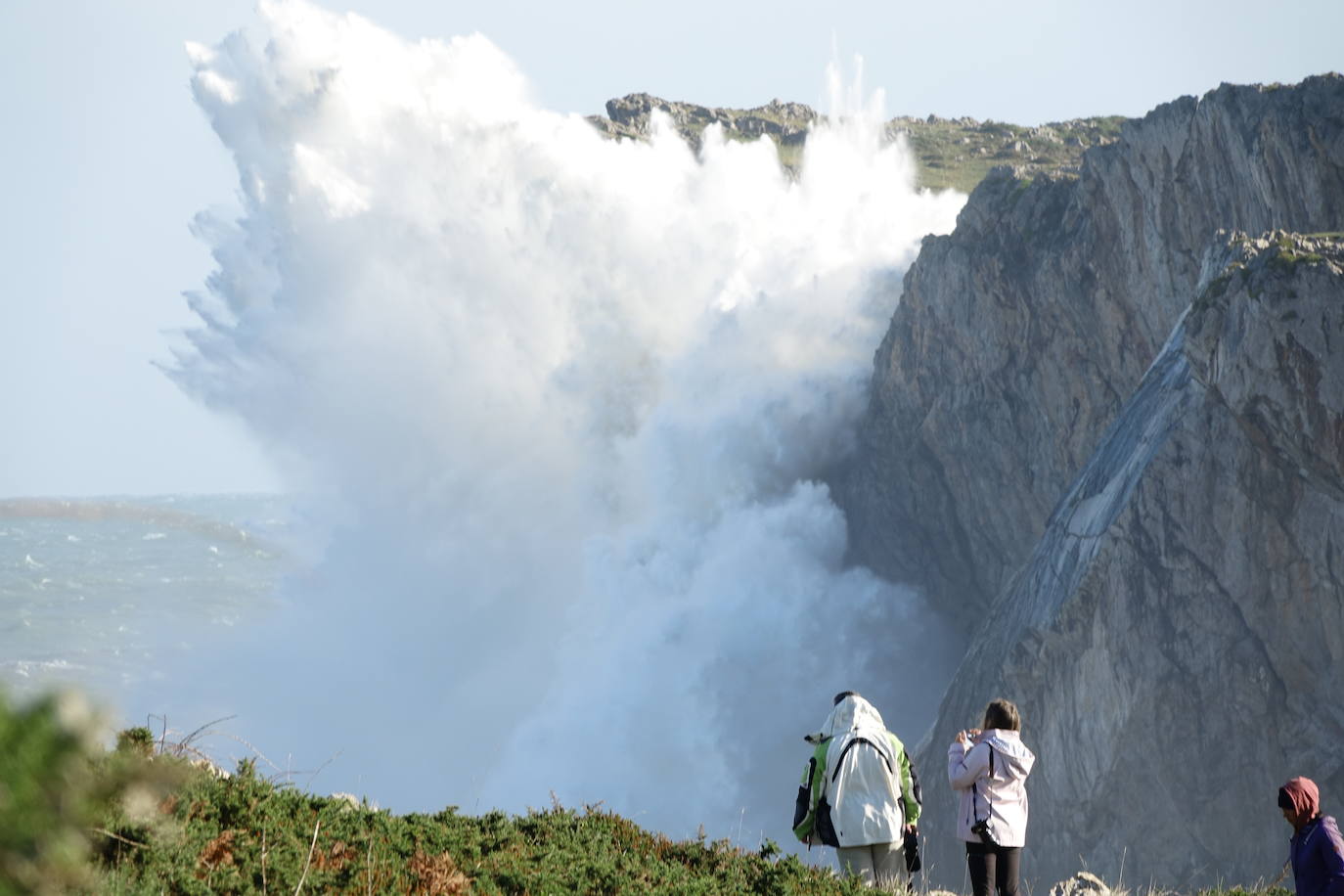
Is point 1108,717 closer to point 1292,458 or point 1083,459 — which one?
point 1292,458

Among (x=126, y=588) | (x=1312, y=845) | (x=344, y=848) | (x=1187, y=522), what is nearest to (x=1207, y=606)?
(x=1187, y=522)

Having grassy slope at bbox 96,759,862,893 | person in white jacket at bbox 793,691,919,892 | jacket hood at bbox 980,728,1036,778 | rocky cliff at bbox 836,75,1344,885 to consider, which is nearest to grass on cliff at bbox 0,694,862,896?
grassy slope at bbox 96,759,862,893

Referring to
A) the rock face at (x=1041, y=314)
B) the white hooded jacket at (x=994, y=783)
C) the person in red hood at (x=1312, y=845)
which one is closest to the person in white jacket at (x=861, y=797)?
the white hooded jacket at (x=994, y=783)

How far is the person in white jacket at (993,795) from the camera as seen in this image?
756cm

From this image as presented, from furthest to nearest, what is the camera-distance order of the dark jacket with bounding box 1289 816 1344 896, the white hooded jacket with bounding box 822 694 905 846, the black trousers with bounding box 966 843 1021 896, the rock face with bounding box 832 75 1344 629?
the rock face with bounding box 832 75 1344 629, the white hooded jacket with bounding box 822 694 905 846, the black trousers with bounding box 966 843 1021 896, the dark jacket with bounding box 1289 816 1344 896

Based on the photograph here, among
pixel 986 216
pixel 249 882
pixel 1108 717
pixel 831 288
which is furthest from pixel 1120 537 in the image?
pixel 831 288

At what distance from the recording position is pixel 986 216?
36.0m

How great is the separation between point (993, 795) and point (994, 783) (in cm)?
8

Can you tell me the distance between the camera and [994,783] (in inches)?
300

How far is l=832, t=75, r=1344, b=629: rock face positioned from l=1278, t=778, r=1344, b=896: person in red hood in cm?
1953

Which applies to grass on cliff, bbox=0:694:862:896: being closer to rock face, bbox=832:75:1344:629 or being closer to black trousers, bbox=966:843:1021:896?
black trousers, bbox=966:843:1021:896

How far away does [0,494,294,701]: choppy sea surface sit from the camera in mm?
80000

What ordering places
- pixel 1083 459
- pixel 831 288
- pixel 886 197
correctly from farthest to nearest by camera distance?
1. pixel 886 197
2. pixel 831 288
3. pixel 1083 459

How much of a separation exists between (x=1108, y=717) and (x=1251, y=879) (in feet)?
12.5
